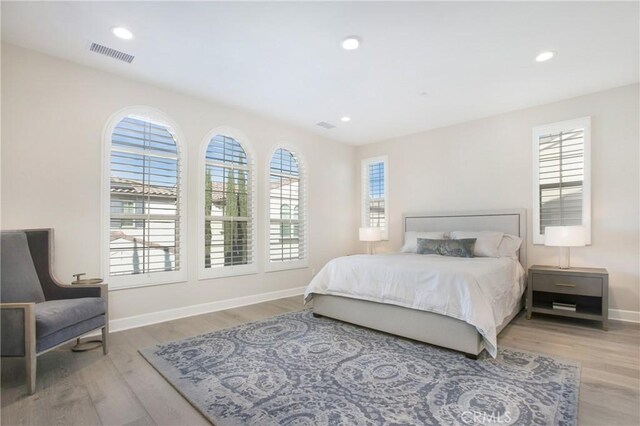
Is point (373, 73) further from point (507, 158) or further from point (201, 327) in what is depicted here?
point (201, 327)

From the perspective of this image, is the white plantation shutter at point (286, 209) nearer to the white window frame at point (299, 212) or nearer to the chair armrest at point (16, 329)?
the white window frame at point (299, 212)

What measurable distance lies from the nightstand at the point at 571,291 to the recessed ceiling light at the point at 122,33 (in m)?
4.96

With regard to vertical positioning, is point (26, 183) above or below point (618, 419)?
above

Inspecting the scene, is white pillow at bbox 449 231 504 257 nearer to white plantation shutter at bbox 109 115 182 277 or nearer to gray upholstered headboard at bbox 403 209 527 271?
gray upholstered headboard at bbox 403 209 527 271

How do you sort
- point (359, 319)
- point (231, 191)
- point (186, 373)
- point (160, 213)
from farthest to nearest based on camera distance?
point (231, 191)
point (160, 213)
point (359, 319)
point (186, 373)

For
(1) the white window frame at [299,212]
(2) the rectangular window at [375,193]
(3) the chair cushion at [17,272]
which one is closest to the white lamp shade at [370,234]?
(2) the rectangular window at [375,193]

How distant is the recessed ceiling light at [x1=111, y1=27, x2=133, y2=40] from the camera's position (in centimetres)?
264

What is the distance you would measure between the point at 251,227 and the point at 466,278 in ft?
9.84

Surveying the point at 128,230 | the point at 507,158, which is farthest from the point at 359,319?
the point at 507,158

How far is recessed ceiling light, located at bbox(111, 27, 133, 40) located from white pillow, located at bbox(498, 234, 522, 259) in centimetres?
480

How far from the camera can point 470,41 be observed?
2.80 meters

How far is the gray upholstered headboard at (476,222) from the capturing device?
4371 millimetres

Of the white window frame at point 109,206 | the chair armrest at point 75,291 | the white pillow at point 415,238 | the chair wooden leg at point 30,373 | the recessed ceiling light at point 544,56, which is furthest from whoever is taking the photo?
the white pillow at point 415,238

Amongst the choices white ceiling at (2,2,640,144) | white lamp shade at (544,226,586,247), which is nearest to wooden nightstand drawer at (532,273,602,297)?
white lamp shade at (544,226,586,247)
